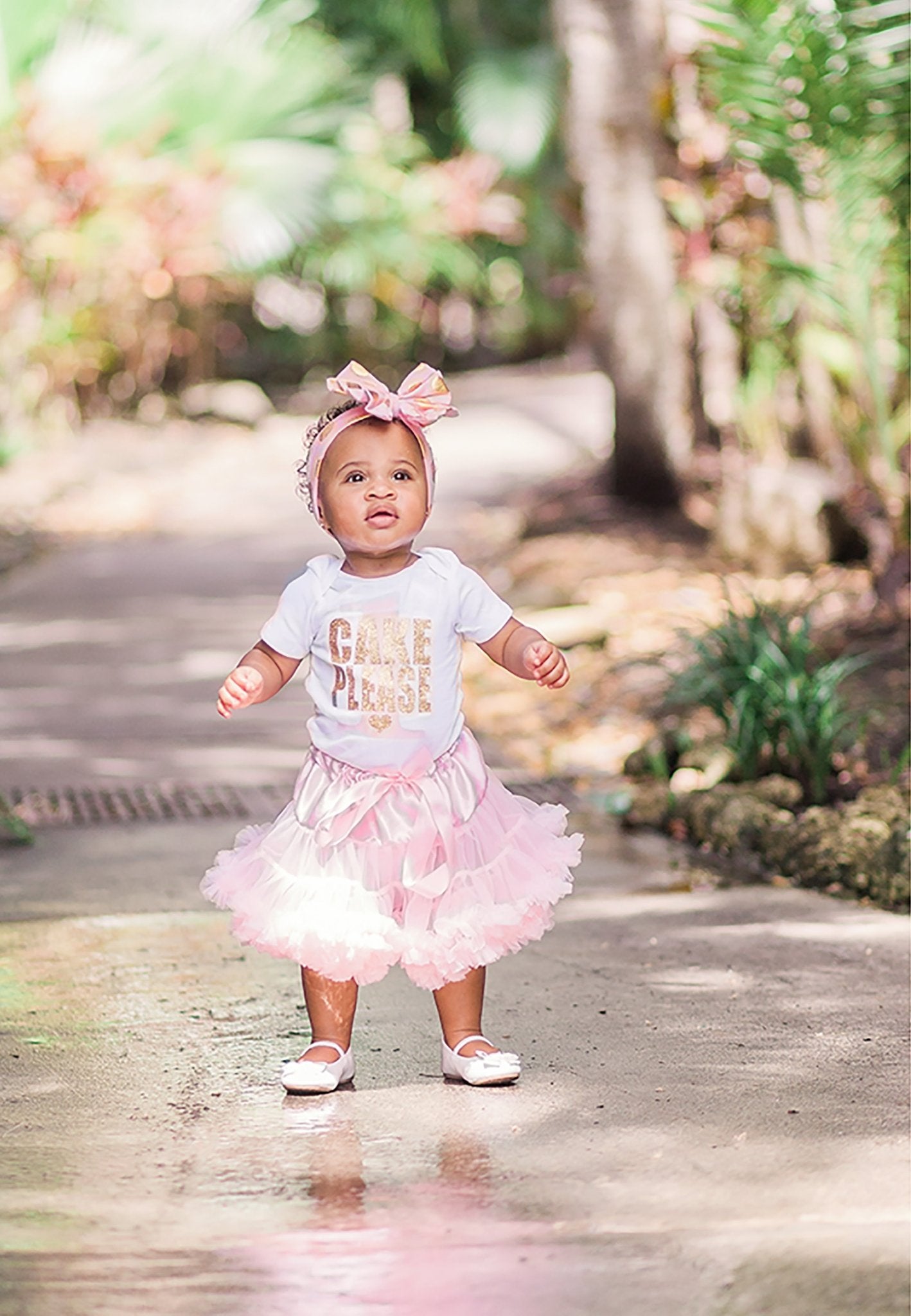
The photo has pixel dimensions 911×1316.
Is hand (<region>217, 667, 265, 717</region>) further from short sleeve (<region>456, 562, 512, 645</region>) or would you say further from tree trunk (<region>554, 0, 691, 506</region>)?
tree trunk (<region>554, 0, 691, 506</region>)

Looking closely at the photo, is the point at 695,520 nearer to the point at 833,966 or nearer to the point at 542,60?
the point at 833,966

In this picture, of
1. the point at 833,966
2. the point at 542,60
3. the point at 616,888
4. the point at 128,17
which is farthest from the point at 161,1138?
the point at 542,60

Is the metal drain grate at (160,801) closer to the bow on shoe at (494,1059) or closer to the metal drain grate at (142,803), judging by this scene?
the metal drain grate at (142,803)

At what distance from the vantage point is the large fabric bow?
11.1 ft

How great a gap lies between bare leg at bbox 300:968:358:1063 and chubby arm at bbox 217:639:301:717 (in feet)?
1.63

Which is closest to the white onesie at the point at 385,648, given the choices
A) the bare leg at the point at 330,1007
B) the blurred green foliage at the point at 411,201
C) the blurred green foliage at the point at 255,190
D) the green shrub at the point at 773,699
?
the bare leg at the point at 330,1007

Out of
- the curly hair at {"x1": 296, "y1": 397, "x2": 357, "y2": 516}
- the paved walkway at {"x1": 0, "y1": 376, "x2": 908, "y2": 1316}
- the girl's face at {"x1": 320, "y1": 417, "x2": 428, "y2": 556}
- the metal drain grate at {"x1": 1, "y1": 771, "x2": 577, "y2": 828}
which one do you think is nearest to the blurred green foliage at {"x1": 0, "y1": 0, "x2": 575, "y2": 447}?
the metal drain grate at {"x1": 1, "y1": 771, "x2": 577, "y2": 828}

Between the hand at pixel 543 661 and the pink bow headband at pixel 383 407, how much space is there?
33 cm

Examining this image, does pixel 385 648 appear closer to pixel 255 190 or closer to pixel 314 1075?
pixel 314 1075

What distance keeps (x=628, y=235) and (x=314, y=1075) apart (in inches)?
283

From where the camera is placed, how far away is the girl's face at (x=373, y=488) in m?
3.41

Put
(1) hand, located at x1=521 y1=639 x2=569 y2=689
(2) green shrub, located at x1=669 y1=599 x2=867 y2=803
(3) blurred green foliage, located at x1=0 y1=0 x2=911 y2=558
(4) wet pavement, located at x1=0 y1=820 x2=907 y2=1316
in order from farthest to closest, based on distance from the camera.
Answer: (3) blurred green foliage, located at x1=0 y1=0 x2=911 y2=558 < (2) green shrub, located at x1=669 y1=599 x2=867 y2=803 < (1) hand, located at x1=521 y1=639 x2=569 y2=689 < (4) wet pavement, located at x1=0 y1=820 x2=907 y2=1316

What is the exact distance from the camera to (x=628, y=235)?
9.80 metres

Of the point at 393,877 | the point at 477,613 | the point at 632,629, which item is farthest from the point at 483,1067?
the point at 632,629
